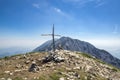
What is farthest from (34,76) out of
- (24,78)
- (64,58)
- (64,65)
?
(64,58)

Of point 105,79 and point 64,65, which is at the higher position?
point 64,65

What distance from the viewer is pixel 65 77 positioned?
3609 centimetres

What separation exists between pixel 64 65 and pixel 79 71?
14.9ft

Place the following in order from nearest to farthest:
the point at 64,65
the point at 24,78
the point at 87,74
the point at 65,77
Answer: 1. the point at 24,78
2. the point at 65,77
3. the point at 87,74
4. the point at 64,65

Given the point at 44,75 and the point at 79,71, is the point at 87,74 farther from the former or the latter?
the point at 44,75

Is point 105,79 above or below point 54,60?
below

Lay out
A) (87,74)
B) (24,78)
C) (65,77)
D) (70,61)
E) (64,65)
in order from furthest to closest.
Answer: (70,61), (64,65), (87,74), (65,77), (24,78)

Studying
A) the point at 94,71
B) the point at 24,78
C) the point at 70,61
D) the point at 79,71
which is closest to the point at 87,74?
the point at 79,71

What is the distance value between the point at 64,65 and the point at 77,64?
13.9 feet

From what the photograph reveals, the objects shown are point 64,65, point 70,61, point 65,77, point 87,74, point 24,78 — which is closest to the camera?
point 24,78

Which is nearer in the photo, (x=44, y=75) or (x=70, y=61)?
(x=44, y=75)

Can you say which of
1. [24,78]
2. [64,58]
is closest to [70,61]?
[64,58]

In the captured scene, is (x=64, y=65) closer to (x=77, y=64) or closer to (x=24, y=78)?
(x=77, y=64)

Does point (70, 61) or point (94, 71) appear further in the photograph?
point (70, 61)
